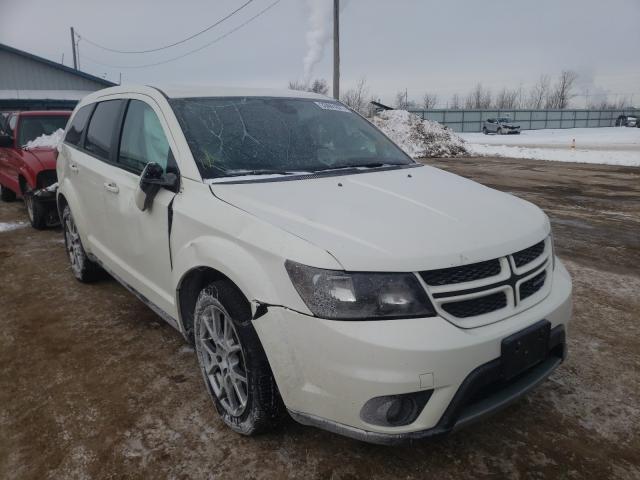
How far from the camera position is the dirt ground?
2.22m

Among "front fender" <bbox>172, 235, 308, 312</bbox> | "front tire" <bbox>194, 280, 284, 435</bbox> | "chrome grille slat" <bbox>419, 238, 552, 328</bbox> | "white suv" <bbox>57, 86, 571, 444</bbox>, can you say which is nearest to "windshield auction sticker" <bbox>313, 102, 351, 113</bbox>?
"white suv" <bbox>57, 86, 571, 444</bbox>

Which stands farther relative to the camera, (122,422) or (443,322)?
(122,422)

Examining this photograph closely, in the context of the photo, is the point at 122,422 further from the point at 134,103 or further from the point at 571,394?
the point at 571,394

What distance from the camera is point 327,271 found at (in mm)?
1877

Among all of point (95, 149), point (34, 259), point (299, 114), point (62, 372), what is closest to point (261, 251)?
point (299, 114)

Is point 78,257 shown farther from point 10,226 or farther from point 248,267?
point 10,226

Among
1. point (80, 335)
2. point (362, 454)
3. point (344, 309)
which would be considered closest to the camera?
point (344, 309)

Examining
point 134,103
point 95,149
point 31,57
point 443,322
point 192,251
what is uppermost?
point 31,57

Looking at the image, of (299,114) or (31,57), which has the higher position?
(31,57)

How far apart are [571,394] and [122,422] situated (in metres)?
2.50

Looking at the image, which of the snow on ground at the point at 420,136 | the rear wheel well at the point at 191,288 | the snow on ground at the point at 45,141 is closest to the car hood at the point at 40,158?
the snow on ground at the point at 45,141

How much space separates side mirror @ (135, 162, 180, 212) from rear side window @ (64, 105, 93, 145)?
1.94 meters

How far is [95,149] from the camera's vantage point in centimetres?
389

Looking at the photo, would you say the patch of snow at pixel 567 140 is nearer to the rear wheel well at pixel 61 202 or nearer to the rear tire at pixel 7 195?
the rear tire at pixel 7 195
